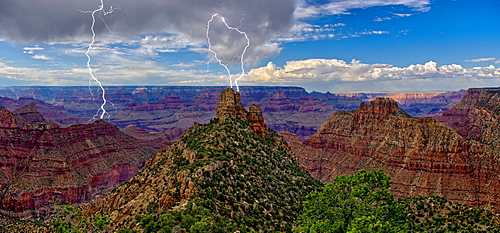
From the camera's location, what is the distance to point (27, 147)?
365 ft

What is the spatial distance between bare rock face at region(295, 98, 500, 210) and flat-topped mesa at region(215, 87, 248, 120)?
2327 inches

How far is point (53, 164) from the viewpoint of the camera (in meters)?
109

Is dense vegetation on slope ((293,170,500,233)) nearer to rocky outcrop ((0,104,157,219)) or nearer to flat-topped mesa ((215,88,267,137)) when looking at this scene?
flat-topped mesa ((215,88,267,137))

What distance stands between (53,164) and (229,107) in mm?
81573

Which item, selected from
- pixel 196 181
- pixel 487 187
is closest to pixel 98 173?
pixel 196 181

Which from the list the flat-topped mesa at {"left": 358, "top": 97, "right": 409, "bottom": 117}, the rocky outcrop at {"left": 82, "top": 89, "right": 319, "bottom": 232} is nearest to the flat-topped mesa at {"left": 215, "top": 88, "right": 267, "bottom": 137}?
the rocky outcrop at {"left": 82, "top": 89, "right": 319, "bottom": 232}

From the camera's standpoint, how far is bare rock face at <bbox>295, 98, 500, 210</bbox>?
286ft

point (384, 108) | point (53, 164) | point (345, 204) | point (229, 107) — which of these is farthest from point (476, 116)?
point (53, 164)

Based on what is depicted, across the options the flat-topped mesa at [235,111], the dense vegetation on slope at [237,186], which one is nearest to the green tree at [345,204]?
the dense vegetation on slope at [237,186]

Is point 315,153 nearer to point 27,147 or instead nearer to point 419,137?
point 419,137

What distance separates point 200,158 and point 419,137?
283 feet

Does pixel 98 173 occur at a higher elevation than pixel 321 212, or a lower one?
lower

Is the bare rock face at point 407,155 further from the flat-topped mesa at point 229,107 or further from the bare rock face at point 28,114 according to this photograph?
the bare rock face at point 28,114

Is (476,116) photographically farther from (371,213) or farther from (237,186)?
(237,186)
